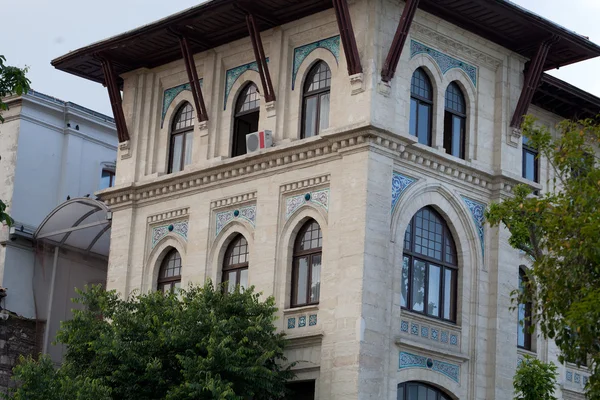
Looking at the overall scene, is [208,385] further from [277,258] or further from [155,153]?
[155,153]

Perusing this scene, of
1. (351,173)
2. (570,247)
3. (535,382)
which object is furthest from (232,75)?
(570,247)

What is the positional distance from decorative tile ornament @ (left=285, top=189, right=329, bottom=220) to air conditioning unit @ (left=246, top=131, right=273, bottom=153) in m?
1.61

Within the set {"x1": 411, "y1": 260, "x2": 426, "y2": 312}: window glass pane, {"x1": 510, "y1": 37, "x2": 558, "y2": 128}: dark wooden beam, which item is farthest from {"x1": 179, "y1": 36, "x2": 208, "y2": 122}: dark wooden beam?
{"x1": 510, "y1": 37, "x2": 558, "y2": 128}: dark wooden beam

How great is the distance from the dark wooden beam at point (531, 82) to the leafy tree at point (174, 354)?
8880 mm

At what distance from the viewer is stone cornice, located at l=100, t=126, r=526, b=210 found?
3556cm

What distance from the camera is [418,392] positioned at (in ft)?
117

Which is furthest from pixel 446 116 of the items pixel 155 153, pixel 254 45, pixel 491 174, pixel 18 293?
pixel 18 293

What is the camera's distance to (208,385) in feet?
106

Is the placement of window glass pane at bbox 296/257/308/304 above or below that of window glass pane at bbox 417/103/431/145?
below

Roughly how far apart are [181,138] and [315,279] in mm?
7012

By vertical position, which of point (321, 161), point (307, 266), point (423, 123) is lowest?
point (307, 266)

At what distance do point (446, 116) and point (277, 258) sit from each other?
583 centimetres

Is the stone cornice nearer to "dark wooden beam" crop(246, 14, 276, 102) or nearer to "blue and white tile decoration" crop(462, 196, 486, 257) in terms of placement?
"blue and white tile decoration" crop(462, 196, 486, 257)

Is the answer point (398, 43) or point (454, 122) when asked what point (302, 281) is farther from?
point (398, 43)
